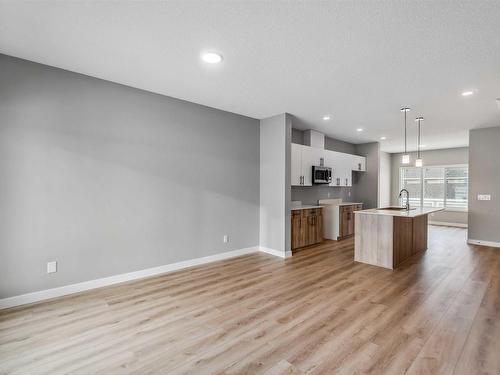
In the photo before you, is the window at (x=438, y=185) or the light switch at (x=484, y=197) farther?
the window at (x=438, y=185)

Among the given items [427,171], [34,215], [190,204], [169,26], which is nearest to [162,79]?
[169,26]

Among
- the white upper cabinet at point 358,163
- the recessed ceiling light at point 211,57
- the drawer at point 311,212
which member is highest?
the recessed ceiling light at point 211,57

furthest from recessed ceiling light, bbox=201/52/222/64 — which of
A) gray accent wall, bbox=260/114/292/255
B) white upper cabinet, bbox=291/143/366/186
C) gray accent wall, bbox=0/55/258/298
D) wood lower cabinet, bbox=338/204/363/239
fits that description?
wood lower cabinet, bbox=338/204/363/239

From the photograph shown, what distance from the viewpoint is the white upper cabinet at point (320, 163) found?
A: 216 inches

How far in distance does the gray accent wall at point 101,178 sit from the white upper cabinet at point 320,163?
147 cm

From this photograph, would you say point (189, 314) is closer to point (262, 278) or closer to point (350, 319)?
point (262, 278)

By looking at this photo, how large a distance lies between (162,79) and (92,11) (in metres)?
1.31

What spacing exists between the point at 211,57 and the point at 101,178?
7.01 feet

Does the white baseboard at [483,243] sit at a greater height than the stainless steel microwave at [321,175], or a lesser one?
lesser

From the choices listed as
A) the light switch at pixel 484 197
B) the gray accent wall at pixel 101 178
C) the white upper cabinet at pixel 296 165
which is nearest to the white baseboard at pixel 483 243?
the light switch at pixel 484 197

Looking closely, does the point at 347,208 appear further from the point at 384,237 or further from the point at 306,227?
the point at 384,237

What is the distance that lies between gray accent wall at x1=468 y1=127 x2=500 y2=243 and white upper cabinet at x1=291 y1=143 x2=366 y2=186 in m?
2.62

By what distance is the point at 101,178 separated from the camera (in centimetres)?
335

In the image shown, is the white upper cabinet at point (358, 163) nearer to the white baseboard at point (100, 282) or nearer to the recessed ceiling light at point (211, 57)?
the white baseboard at point (100, 282)
